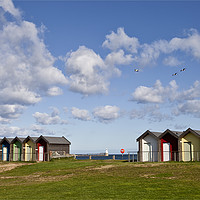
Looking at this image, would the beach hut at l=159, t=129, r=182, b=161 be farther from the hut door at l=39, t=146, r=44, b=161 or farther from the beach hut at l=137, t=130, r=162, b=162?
the hut door at l=39, t=146, r=44, b=161

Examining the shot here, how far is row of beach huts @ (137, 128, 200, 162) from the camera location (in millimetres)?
43125

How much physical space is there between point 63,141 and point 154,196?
43822 mm

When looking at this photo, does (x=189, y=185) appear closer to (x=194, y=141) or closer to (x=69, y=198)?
(x=69, y=198)

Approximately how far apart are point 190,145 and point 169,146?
3287mm

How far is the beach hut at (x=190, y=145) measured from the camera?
42.7m

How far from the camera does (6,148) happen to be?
215 feet

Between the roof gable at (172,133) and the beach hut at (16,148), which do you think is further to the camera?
the beach hut at (16,148)

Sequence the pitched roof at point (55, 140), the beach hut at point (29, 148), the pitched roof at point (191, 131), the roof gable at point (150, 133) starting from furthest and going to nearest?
the beach hut at point (29, 148), the pitched roof at point (55, 140), the roof gable at point (150, 133), the pitched roof at point (191, 131)

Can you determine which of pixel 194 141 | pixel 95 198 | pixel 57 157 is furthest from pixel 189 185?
pixel 57 157

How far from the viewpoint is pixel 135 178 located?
26.5m

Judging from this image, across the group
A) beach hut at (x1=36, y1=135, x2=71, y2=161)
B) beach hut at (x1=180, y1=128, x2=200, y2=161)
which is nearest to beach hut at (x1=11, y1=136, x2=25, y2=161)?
beach hut at (x1=36, y1=135, x2=71, y2=161)

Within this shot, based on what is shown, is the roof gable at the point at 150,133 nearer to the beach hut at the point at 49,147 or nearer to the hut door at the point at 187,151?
the hut door at the point at 187,151

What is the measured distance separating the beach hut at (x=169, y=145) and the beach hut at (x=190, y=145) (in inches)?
36.0

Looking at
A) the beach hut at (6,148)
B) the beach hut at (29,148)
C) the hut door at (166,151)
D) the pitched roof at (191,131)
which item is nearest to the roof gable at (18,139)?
the beach hut at (29,148)
